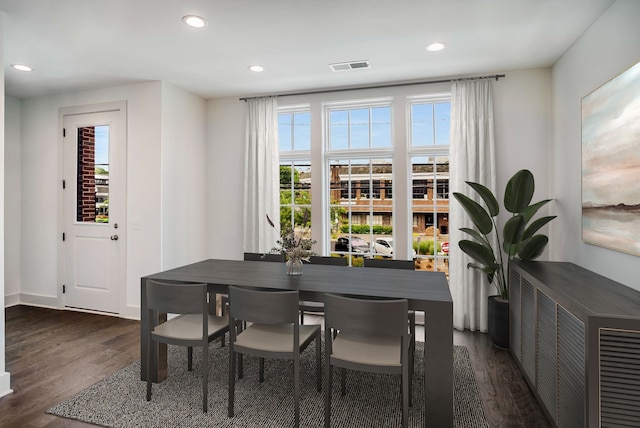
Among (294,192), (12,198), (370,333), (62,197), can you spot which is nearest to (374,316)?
(370,333)

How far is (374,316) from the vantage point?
77.2 inches

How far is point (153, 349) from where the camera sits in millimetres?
2619

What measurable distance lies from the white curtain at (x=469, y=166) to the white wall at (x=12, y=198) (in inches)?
223

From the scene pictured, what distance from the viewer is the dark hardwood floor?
2.34m

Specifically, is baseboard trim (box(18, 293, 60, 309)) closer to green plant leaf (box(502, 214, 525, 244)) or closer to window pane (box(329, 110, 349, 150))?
window pane (box(329, 110, 349, 150))

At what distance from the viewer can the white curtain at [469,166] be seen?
383 cm

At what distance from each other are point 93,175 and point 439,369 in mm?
4561

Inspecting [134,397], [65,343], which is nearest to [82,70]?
[65,343]

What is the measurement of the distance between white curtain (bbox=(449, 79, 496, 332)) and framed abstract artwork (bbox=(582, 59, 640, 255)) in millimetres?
1052

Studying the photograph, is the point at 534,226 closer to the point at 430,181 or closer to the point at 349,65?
the point at 430,181

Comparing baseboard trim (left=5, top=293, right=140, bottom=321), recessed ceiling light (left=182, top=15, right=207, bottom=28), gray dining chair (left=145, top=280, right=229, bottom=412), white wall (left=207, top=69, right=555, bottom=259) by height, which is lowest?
baseboard trim (left=5, top=293, right=140, bottom=321)

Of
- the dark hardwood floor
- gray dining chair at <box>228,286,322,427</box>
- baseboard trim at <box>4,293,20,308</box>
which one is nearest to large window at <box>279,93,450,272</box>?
the dark hardwood floor

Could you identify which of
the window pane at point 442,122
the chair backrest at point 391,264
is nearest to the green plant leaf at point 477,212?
the chair backrest at point 391,264

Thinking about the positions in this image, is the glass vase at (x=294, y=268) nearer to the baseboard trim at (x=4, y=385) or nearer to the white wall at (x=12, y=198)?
the baseboard trim at (x=4, y=385)
